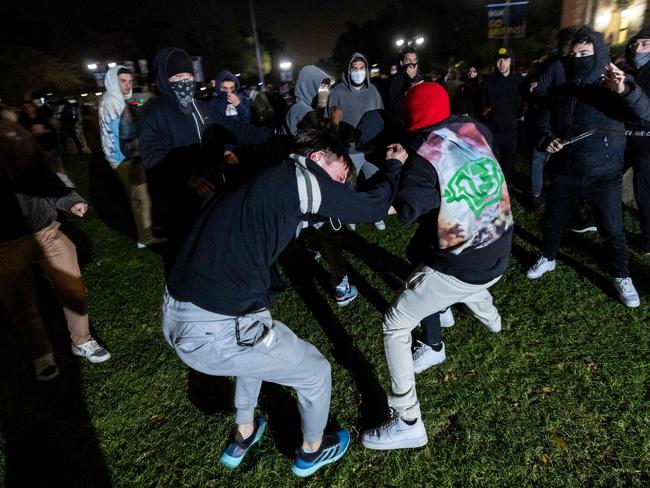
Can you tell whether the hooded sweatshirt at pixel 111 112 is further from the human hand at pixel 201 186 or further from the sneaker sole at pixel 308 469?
the sneaker sole at pixel 308 469

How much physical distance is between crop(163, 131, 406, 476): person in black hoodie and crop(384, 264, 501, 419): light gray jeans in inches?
19.0

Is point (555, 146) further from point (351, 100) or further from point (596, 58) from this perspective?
point (351, 100)

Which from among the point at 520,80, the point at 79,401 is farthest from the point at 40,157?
the point at 520,80

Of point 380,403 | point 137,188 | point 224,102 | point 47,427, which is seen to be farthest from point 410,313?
point 224,102

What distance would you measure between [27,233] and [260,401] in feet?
6.79

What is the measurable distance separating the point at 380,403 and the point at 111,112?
4641mm

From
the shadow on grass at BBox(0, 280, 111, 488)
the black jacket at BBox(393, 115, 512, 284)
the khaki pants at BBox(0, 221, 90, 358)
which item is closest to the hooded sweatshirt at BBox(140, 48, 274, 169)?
the khaki pants at BBox(0, 221, 90, 358)

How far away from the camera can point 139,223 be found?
589cm

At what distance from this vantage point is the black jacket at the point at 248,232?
1.90 meters

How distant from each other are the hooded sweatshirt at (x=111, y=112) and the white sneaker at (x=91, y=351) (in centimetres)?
278

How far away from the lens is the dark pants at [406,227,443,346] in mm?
2633

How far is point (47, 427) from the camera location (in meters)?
3.11

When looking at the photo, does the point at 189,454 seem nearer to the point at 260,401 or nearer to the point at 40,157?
the point at 260,401

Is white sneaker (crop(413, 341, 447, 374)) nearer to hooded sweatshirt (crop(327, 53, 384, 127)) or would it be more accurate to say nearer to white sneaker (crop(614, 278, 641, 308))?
white sneaker (crop(614, 278, 641, 308))
